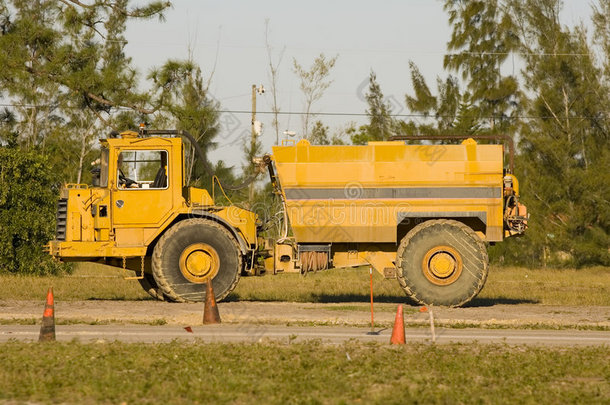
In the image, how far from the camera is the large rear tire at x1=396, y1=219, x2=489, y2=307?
65.0ft

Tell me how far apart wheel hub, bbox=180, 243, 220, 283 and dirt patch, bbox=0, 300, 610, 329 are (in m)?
0.66

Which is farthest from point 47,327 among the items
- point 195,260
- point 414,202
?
point 414,202

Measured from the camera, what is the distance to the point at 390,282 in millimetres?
28438

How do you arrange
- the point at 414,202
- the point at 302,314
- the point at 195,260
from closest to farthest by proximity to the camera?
the point at 302,314 < the point at 414,202 < the point at 195,260

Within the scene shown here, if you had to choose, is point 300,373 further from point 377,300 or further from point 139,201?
point 377,300

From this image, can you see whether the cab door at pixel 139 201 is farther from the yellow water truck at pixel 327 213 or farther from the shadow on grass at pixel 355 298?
the shadow on grass at pixel 355 298

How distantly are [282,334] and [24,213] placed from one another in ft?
56.7

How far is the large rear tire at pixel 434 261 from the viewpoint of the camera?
19.8 metres

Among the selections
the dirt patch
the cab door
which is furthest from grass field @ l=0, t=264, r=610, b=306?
the cab door

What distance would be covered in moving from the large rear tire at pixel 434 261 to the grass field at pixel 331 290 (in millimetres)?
1990

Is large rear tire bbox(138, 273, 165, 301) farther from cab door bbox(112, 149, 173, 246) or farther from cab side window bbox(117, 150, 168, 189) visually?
cab side window bbox(117, 150, 168, 189)

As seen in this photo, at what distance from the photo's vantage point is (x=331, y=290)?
2519 cm

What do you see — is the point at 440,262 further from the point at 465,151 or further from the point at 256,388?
the point at 256,388

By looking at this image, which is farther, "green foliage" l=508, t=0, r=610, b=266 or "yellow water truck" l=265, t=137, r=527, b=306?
"green foliage" l=508, t=0, r=610, b=266
